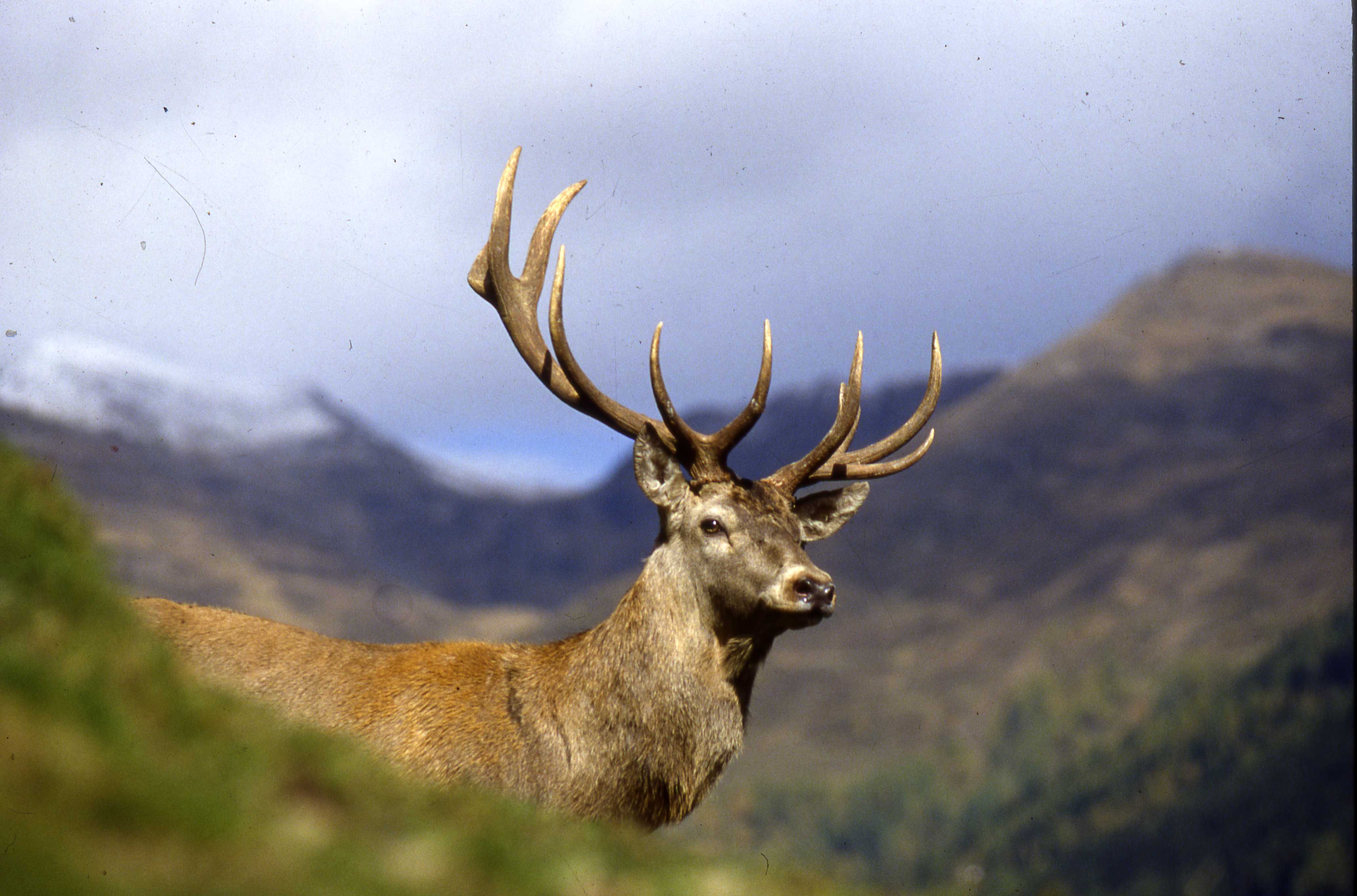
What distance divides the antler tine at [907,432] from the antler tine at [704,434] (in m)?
1.10

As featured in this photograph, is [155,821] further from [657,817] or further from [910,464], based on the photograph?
[910,464]

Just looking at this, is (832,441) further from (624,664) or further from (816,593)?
(624,664)

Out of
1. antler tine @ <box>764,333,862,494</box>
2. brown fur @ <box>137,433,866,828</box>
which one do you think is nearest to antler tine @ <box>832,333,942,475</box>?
antler tine @ <box>764,333,862,494</box>

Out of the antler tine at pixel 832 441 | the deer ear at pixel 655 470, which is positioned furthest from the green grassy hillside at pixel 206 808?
A: the antler tine at pixel 832 441

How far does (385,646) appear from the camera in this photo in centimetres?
831

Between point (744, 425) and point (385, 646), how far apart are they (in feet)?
8.60

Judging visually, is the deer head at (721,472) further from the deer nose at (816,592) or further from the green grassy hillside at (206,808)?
the green grassy hillside at (206,808)

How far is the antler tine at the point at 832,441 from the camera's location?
8.50 metres

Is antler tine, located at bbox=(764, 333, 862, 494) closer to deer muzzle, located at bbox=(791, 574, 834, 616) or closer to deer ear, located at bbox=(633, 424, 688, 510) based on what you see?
deer ear, located at bbox=(633, 424, 688, 510)

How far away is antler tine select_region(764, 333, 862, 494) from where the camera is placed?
8.50 meters

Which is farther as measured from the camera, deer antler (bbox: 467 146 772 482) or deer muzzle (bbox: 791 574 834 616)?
deer antler (bbox: 467 146 772 482)

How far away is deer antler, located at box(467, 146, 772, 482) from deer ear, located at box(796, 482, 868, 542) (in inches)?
24.5

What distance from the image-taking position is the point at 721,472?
327 inches

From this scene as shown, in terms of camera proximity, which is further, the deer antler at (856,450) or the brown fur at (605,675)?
the deer antler at (856,450)
